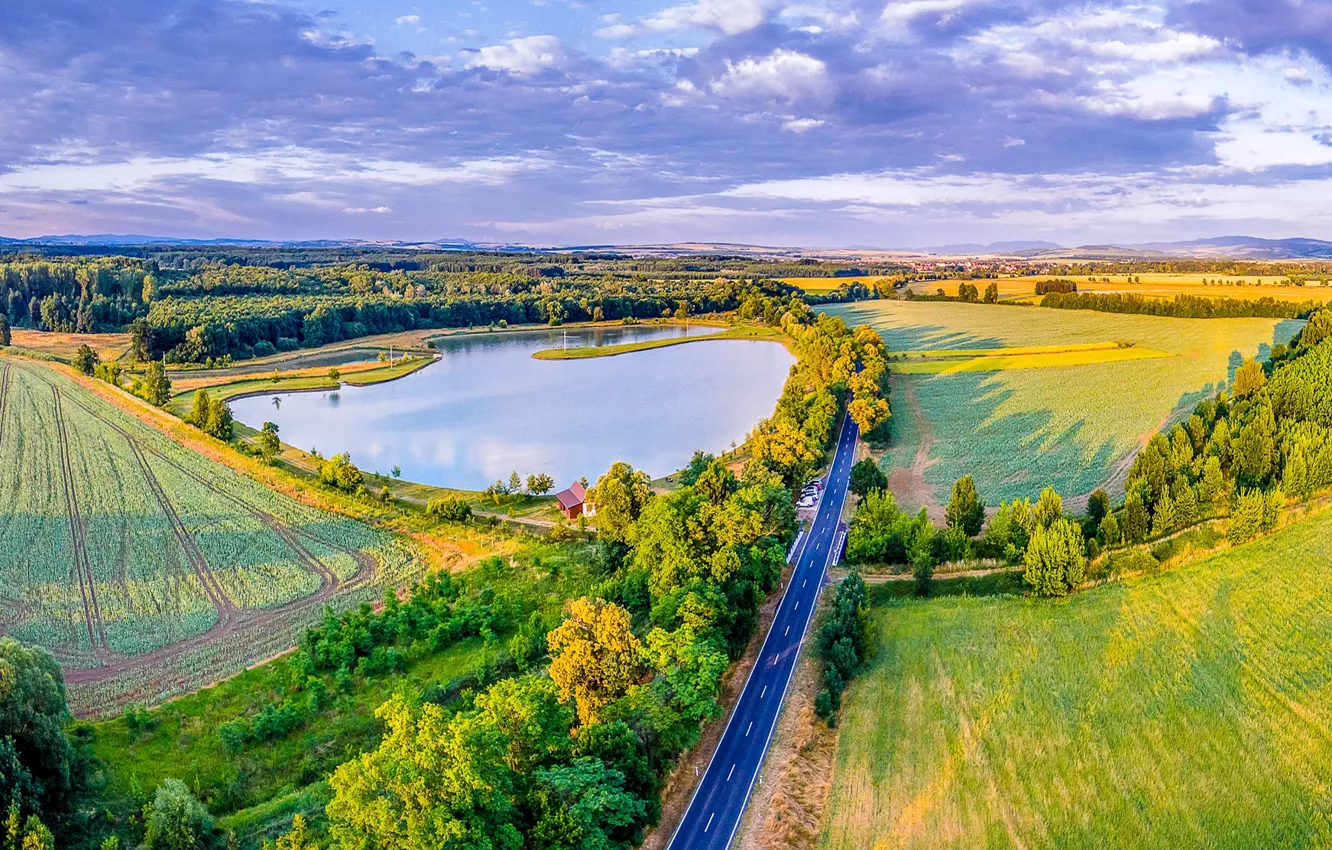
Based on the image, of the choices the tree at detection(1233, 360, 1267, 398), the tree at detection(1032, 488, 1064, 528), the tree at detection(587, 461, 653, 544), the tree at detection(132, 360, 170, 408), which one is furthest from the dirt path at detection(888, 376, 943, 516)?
the tree at detection(132, 360, 170, 408)

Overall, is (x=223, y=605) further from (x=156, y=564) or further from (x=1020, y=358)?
(x=1020, y=358)

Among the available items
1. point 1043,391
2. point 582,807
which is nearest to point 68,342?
point 582,807

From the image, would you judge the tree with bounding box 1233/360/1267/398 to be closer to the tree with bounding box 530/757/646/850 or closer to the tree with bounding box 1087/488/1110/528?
the tree with bounding box 1087/488/1110/528

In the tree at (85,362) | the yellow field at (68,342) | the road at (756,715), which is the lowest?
the road at (756,715)

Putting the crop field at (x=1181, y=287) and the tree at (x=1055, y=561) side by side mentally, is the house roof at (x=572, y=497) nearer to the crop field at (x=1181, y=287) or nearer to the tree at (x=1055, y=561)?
the tree at (x=1055, y=561)

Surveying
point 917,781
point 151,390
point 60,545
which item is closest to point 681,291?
point 151,390

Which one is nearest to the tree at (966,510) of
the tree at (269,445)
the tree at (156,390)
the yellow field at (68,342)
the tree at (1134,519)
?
the tree at (1134,519)
